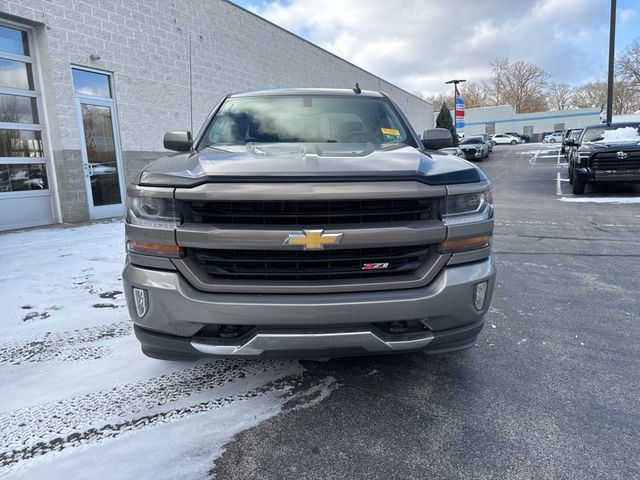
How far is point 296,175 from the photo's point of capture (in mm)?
2055

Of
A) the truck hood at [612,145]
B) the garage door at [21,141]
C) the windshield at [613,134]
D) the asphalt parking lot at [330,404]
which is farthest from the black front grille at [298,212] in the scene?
the windshield at [613,134]

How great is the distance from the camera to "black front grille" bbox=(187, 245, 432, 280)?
210 centimetres

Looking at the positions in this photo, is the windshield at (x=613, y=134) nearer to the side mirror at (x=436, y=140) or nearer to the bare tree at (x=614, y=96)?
the side mirror at (x=436, y=140)

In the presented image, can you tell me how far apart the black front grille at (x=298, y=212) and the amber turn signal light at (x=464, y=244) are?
9.4 inches

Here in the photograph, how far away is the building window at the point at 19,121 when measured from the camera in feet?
24.6

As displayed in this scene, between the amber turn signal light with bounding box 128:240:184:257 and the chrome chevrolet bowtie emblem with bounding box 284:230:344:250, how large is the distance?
55 centimetres

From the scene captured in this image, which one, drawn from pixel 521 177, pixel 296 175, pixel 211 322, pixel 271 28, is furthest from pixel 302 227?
pixel 521 177

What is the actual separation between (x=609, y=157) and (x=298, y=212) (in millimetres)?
11308

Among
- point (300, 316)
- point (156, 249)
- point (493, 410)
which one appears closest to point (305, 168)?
point (300, 316)

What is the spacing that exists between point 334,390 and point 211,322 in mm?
929

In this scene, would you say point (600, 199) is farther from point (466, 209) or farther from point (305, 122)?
point (466, 209)

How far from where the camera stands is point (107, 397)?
2465mm

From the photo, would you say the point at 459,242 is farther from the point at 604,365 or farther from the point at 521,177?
the point at 521,177

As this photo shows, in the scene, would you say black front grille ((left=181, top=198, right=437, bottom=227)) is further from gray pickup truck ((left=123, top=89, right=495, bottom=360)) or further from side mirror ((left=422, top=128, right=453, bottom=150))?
side mirror ((left=422, top=128, right=453, bottom=150))
